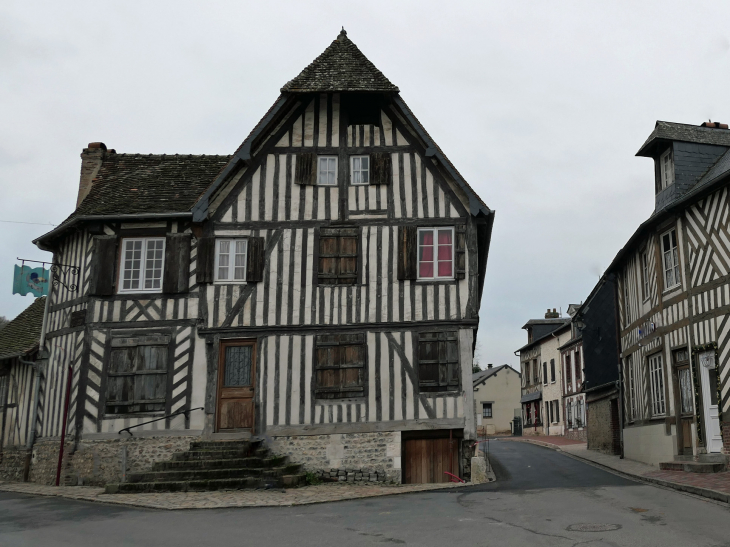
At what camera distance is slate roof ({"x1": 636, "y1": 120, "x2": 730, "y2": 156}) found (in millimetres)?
17312

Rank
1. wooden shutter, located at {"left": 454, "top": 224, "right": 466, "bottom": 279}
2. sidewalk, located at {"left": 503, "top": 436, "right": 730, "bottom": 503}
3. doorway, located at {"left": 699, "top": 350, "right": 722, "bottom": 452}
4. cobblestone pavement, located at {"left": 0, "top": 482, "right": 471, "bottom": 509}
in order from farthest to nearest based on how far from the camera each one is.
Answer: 1. wooden shutter, located at {"left": 454, "top": 224, "right": 466, "bottom": 279}
2. doorway, located at {"left": 699, "top": 350, "right": 722, "bottom": 452}
3. cobblestone pavement, located at {"left": 0, "top": 482, "right": 471, "bottom": 509}
4. sidewalk, located at {"left": 503, "top": 436, "right": 730, "bottom": 503}

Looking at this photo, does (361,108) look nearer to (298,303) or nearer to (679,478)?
(298,303)

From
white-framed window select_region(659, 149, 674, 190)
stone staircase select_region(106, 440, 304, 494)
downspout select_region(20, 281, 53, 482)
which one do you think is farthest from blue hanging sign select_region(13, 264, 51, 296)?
white-framed window select_region(659, 149, 674, 190)

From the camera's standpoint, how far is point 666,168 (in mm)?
17984

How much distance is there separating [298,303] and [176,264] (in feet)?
9.03

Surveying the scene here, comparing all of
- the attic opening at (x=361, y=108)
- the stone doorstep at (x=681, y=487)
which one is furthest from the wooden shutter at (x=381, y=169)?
the stone doorstep at (x=681, y=487)

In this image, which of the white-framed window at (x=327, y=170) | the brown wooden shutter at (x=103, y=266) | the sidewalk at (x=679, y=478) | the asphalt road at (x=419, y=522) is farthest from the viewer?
the white-framed window at (x=327, y=170)

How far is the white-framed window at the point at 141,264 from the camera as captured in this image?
16078mm

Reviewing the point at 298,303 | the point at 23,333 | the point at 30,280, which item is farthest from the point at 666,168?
the point at 23,333

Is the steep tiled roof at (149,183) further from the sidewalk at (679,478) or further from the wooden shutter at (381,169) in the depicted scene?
the sidewalk at (679,478)

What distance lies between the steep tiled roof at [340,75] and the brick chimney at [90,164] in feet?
18.8

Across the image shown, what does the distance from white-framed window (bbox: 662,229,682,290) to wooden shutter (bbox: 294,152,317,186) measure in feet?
26.1

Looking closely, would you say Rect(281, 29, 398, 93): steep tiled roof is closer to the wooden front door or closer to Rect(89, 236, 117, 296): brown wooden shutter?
Rect(89, 236, 117, 296): brown wooden shutter

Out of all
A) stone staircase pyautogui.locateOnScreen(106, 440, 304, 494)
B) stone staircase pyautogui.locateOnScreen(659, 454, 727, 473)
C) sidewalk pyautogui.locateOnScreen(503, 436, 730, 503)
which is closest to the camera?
sidewalk pyautogui.locateOnScreen(503, 436, 730, 503)
